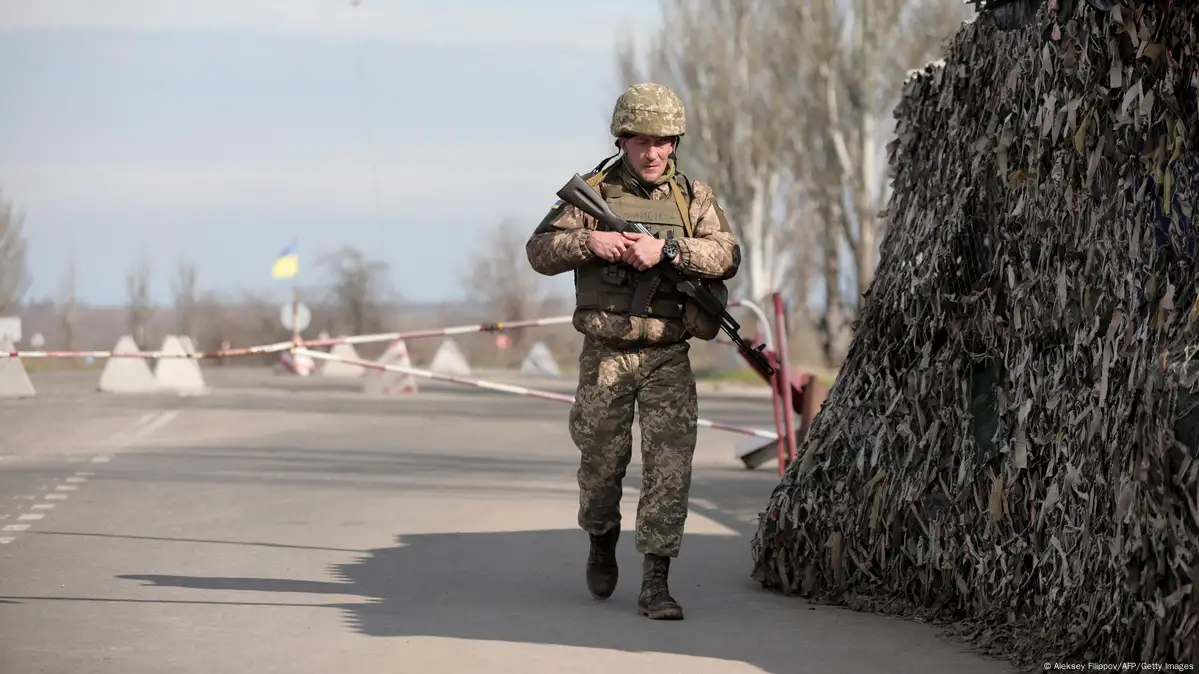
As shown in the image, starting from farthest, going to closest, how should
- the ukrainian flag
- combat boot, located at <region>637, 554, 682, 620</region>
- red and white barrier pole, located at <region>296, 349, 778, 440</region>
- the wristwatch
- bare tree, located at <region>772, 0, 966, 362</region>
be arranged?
bare tree, located at <region>772, 0, 966, 362</region> → the ukrainian flag → red and white barrier pole, located at <region>296, 349, 778, 440</region> → the wristwatch → combat boot, located at <region>637, 554, 682, 620</region>

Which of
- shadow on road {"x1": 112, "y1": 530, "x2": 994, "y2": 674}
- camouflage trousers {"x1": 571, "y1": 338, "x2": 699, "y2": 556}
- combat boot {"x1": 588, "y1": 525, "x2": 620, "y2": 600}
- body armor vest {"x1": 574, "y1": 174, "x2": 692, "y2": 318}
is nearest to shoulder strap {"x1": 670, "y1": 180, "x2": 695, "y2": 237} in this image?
body armor vest {"x1": 574, "y1": 174, "x2": 692, "y2": 318}

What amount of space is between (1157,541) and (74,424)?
61.6 ft

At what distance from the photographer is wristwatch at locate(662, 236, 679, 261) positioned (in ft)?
25.1

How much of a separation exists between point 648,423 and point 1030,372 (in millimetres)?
1582

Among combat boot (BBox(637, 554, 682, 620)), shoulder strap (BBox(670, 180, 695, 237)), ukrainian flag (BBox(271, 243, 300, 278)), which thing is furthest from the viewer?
ukrainian flag (BBox(271, 243, 300, 278))

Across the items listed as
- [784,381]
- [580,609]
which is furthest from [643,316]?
[784,381]

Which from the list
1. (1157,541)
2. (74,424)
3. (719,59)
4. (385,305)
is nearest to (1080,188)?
(1157,541)

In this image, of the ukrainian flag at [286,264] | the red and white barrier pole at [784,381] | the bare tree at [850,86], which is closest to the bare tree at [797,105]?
the bare tree at [850,86]

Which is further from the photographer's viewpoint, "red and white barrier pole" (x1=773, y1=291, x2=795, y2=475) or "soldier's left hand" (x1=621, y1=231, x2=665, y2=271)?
"red and white barrier pole" (x1=773, y1=291, x2=795, y2=475)

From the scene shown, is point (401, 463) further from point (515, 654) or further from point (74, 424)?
point (515, 654)

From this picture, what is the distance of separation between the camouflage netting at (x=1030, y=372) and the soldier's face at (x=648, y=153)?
1182mm

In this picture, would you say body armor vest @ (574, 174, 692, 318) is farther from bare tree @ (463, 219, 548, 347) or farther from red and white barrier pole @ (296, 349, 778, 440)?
bare tree @ (463, 219, 548, 347)

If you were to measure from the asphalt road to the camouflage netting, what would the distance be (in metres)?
0.31

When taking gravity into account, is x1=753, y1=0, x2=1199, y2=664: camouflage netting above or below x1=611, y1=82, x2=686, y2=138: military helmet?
below
